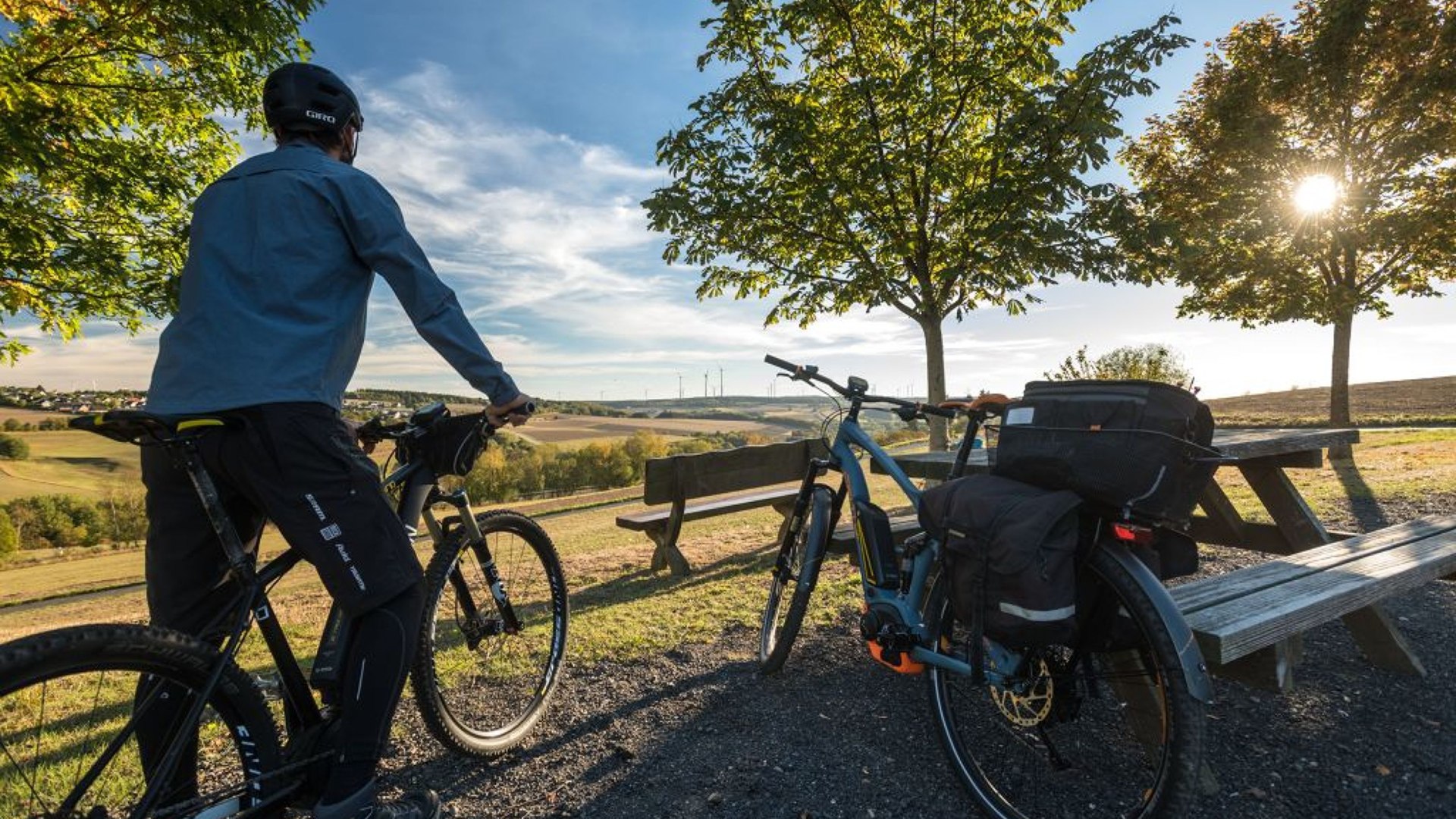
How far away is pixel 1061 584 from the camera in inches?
78.3

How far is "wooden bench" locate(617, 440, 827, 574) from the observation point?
616 cm

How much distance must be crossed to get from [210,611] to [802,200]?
23.2 feet

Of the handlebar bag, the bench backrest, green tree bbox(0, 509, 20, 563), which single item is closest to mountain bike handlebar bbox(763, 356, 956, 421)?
the handlebar bag

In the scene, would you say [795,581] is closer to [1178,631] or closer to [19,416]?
[1178,631]

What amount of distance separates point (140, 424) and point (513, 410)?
0.97m

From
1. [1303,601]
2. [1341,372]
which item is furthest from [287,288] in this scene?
[1341,372]

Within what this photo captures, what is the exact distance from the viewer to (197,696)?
1743 millimetres

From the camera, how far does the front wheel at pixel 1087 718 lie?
192 cm

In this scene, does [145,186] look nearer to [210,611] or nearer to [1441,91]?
[210,611]

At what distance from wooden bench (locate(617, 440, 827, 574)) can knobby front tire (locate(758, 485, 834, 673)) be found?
90.6 inches

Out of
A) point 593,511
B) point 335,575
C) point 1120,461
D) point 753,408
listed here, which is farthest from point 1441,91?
point 753,408

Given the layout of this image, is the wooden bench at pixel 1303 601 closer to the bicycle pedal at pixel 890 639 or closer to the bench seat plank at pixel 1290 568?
the bench seat plank at pixel 1290 568

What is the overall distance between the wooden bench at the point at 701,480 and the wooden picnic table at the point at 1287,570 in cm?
183

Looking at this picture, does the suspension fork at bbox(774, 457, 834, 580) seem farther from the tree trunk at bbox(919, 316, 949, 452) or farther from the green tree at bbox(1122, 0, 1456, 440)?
the green tree at bbox(1122, 0, 1456, 440)
